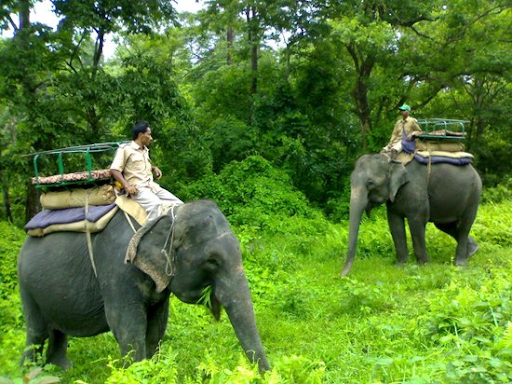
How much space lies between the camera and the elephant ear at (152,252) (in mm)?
4109

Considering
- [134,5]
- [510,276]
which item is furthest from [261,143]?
[510,276]

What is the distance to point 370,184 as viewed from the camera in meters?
8.03

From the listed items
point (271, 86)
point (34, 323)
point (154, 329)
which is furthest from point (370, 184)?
point (271, 86)

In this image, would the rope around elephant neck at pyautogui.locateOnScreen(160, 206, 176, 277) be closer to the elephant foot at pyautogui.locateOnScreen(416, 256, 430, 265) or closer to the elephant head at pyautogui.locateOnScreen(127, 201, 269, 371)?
the elephant head at pyautogui.locateOnScreen(127, 201, 269, 371)

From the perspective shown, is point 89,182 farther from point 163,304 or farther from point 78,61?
point 78,61

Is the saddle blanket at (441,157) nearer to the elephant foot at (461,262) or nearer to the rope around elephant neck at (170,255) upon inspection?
the elephant foot at (461,262)

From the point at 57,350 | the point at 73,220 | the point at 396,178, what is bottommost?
the point at 57,350

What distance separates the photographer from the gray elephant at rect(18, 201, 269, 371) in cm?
389

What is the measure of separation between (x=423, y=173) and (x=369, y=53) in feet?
20.7

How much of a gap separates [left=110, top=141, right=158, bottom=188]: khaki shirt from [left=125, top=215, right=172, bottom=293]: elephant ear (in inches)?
24.5

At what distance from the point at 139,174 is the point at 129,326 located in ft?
4.14

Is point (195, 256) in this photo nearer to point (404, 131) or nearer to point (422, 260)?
point (404, 131)

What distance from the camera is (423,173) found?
8.64 metres

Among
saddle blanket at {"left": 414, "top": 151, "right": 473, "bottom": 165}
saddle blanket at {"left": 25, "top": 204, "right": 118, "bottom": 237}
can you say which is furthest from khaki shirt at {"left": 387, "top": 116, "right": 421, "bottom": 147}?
→ saddle blanket at {"left": 25, "top": 204, "right": 118, "bottom": 237}
